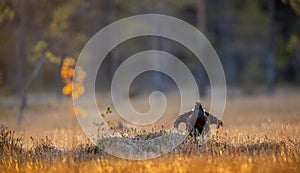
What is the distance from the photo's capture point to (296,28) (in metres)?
43.3

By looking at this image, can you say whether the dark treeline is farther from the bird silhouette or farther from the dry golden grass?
the bird silhouette

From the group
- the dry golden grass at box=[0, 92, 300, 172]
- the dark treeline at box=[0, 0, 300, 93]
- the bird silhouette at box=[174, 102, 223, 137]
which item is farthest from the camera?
the dark treeline at box=[0, 0, 300, 93]

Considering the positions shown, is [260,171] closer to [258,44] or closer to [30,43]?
[30,43]

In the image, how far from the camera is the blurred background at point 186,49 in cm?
3503

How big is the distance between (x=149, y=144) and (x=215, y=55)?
36.7m

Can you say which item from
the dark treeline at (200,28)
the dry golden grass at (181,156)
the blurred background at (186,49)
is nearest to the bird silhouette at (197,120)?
the dry golden grass at (181,156)

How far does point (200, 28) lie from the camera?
35.4m

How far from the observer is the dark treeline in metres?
34.2

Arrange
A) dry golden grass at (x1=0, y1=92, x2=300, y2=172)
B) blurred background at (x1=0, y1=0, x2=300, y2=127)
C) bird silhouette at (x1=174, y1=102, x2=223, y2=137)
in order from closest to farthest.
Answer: dry golden grass at (x1=0, y1=92, x2=300, y2=172), bird silhouette at (x1=174, y1=102, x2=223, y2=137), blurred background at (x1=0, y1=0, x2=300, y2=127)

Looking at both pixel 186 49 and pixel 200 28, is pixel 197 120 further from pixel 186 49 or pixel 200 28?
pixel 186 49

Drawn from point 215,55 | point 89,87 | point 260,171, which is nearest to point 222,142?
point 260,171

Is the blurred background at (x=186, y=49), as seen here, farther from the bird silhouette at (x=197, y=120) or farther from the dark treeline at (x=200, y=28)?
the bird silhouette at (x=197, y=120)

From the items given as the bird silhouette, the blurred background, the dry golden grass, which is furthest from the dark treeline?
the bird silhouette

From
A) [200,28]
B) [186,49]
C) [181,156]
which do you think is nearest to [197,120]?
[181,156]
